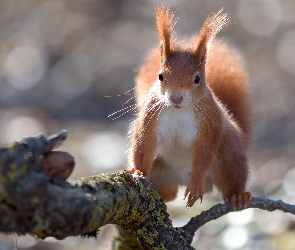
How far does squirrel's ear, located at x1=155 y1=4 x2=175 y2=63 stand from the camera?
8.59 ft

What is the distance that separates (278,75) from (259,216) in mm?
3897

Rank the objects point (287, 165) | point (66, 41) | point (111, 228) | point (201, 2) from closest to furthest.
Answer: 1. point (111, 228)
2. point (287, 165)
3. point (66, 41)
4. point (201, 2)

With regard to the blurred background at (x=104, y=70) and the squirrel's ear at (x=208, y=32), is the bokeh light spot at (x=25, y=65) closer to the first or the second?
the blurred background at (x=104, y=70)

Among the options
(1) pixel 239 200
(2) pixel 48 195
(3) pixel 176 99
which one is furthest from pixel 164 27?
(2) pixel 48 195

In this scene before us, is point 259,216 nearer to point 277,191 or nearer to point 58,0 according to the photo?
point 277,191

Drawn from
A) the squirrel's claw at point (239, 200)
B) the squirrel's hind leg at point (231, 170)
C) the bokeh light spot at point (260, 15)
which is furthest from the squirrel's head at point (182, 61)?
the bokeh light spot at point (260, 15)

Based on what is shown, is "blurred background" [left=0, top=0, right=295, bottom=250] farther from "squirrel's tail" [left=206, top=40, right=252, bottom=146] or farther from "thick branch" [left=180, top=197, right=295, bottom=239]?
"thick branch" [left=180, top=197, right=295, bottom=239]

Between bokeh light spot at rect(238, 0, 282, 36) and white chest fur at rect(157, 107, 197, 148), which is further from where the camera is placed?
bokeh light spot at rect(238, 0, 282, 36)

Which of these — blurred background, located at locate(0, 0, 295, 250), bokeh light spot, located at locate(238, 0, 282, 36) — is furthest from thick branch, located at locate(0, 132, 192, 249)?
bokeh light spot, located at locate(238, 0, 282, 36)

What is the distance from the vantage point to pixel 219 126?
8.40 ft

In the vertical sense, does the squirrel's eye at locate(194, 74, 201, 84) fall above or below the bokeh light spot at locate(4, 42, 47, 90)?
below

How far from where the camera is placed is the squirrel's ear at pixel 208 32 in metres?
2.57

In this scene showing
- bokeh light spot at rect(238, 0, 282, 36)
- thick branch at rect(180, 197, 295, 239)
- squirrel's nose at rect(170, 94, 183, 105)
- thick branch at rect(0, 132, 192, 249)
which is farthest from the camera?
bokeh light spot at rect(238, 0, 282, 36)

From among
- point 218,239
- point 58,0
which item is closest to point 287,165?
point 218,239
